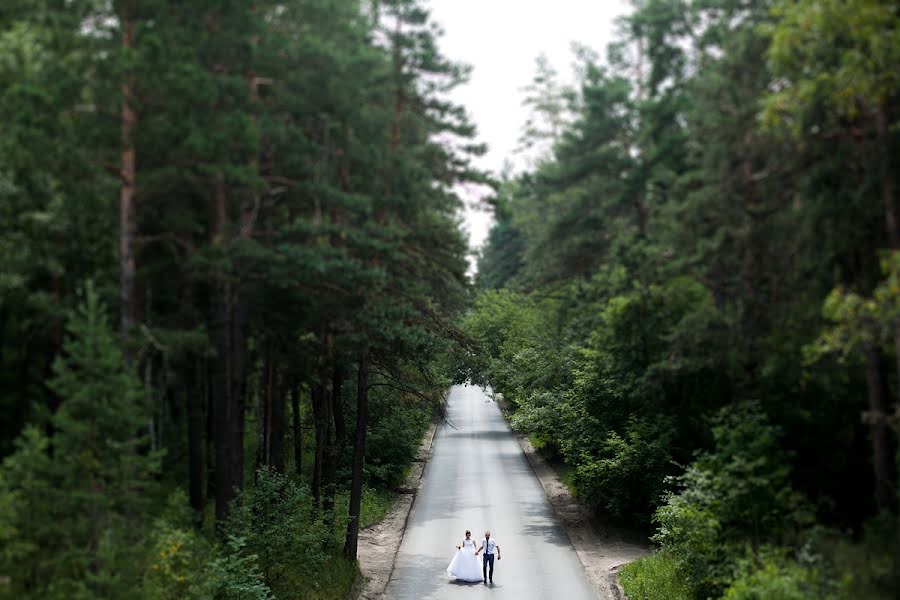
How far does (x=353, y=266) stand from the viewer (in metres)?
16.2

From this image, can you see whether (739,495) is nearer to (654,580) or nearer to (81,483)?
(654,580)

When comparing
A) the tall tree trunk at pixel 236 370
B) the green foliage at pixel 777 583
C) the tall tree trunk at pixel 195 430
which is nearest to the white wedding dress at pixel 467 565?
the tall tree trunk at pixel 195 430

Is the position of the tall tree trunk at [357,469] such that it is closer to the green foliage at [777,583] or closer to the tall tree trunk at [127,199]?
the tall tree trunk at [127,199]

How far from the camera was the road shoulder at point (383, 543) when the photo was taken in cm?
2242

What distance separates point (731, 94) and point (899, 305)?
17.8ft

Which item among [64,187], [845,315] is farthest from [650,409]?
[64,187]

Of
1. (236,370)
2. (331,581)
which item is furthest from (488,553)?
(236,370)

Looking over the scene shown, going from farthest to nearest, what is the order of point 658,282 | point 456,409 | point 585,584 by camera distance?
point 456,409 < point 585,584 < point 658,282

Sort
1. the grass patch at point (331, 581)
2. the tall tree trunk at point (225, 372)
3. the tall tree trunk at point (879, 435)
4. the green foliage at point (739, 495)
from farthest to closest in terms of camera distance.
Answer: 1. the grass patch at point (331, 581)
2. the tall tree trunk at point (225, 372)
3. the green foliage at point (739, 495)
4. the tall tree trunk at point (879, 435)

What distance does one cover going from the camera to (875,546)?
39.7 ft

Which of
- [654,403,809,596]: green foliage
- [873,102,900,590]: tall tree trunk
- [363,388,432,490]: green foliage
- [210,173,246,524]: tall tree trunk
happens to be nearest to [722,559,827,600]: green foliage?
[654,403,809,596]: green foliage

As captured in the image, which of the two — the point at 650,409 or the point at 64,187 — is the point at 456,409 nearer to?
the point at 650,409

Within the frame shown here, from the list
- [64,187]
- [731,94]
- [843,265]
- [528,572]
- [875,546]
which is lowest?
[528,572]

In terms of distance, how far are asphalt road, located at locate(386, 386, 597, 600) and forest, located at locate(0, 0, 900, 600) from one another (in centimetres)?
253
